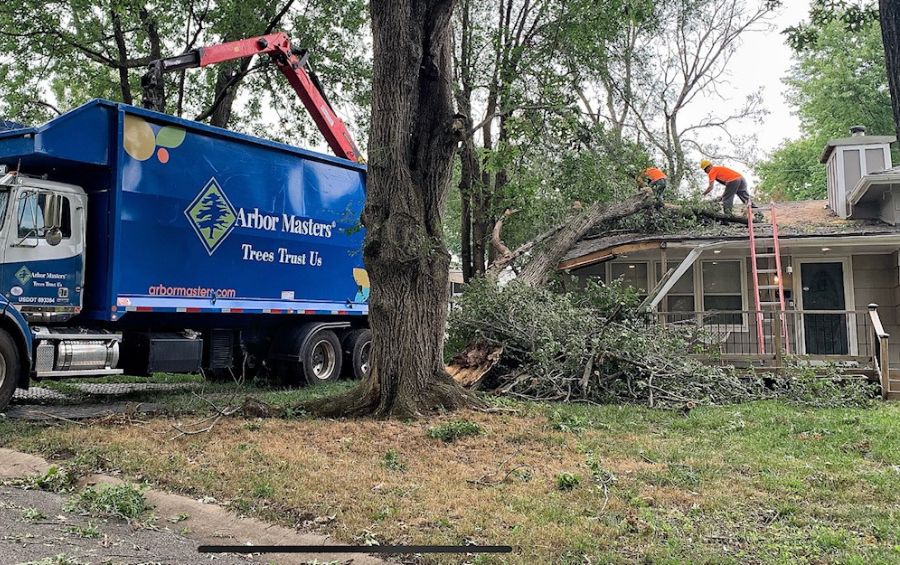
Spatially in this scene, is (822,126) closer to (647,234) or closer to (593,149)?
(647,234)

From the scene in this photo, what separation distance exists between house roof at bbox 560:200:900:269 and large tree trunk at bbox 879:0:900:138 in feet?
36.2

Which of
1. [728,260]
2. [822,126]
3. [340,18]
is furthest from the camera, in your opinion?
[822,126]

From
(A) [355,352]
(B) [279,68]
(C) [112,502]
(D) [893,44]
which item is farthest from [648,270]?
(C) [112,502]

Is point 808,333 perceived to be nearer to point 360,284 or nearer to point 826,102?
point 360,284

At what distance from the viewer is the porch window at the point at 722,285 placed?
52.8 feet

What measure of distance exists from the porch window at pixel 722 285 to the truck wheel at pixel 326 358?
8233 mm

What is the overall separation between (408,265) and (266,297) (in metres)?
4.15

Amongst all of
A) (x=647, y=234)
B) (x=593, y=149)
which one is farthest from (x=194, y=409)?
(x=647, y=234)

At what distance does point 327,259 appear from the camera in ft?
42.6

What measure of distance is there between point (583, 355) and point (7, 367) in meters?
7.40

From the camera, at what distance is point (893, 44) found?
386 cm

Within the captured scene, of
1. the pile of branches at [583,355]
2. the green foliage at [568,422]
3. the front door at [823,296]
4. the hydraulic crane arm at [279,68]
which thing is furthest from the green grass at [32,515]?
the front door at [823,296]

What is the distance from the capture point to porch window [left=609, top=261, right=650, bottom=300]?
1714 centimetres

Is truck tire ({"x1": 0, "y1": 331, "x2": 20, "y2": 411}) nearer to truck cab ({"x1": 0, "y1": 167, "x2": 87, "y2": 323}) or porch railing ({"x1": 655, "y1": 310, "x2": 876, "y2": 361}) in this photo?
truck cab ({"x1": 0, "y1": 167, "x2": 87, "y2": 323})
